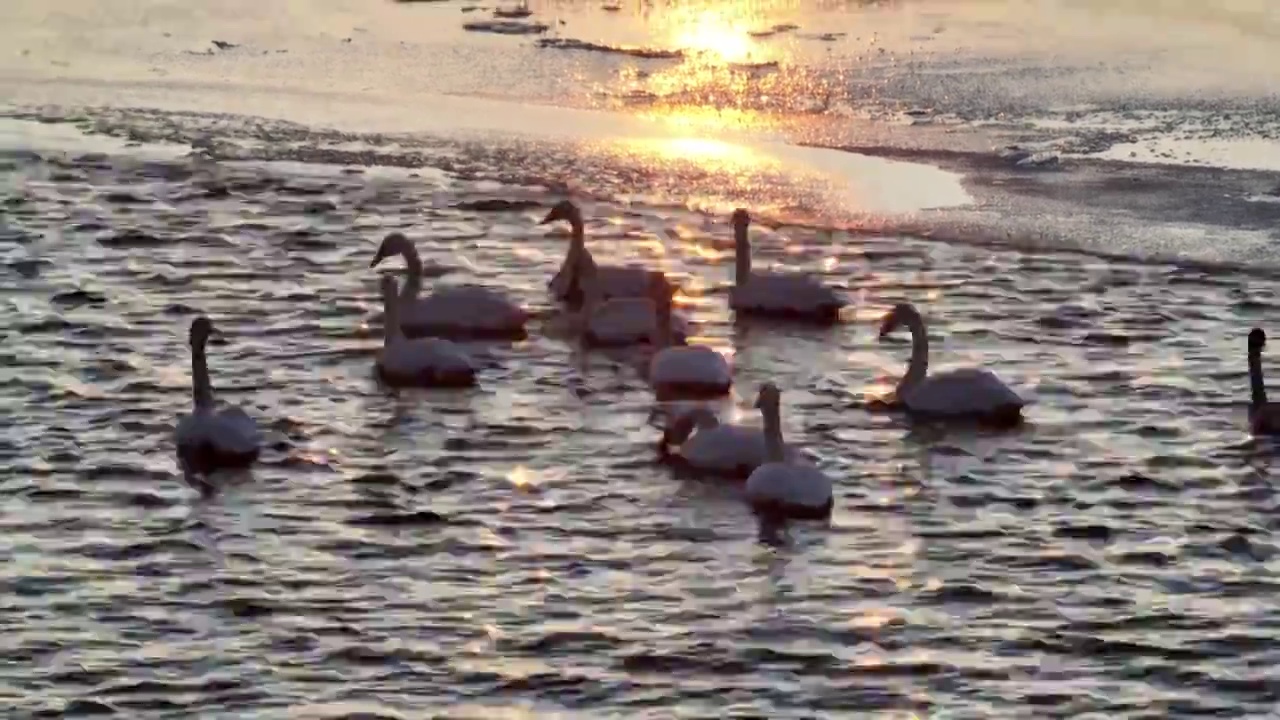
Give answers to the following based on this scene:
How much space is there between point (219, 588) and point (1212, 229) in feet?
26.5

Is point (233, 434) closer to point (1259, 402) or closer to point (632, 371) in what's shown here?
point (632, 371)

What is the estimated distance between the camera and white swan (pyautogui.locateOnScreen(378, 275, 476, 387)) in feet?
43.3

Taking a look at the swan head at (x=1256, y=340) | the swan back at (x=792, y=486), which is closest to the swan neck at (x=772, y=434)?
the swan back at (x=792, y=486)

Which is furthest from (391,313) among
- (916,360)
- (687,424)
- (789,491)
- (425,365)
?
(789,491)

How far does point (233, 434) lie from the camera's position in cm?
1177

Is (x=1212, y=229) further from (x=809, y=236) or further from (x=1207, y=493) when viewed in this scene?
(x=1207, y=493)

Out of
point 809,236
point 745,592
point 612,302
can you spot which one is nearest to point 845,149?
point 809,236

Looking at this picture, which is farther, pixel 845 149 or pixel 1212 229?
pixel 845 149

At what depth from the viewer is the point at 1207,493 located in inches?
446

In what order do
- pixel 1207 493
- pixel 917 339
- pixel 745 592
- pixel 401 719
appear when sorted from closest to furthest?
pixel 401 719
pixel 745 592
pixel 1207 493
pixel 917 339

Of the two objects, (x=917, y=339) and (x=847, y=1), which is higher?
(x=847, y=1)

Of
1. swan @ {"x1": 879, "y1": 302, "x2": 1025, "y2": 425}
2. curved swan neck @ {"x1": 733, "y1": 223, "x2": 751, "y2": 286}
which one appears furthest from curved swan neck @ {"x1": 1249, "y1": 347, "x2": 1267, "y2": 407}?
curved swan neck @ {"x1": 733, "y1": 223, "x2": 751, "y2": 286}

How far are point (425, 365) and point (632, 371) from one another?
122 cm

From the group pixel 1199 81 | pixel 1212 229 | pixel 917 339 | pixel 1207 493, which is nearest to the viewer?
pixel 1207 493
